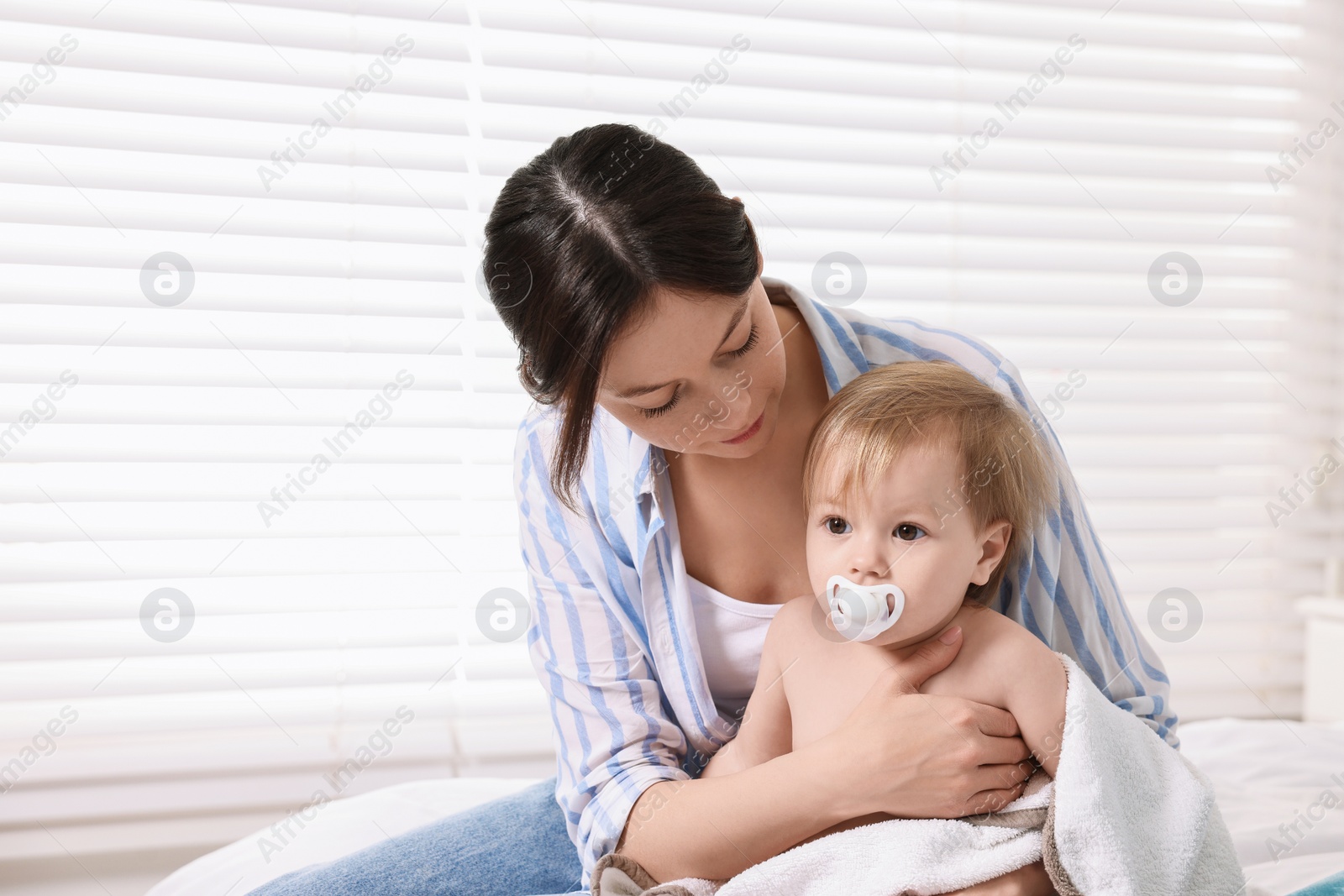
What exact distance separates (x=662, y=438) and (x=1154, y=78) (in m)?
1.84

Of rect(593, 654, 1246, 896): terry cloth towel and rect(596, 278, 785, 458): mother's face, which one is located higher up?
rect(596, 278, 785, 458): mother's face

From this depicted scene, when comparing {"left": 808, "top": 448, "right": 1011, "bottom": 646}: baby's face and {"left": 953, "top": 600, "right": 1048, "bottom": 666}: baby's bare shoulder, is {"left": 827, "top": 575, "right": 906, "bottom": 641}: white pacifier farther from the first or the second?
{"left": 953, "top": 600, "right": 1048, "bottom": 666}: baby's bare shoulder

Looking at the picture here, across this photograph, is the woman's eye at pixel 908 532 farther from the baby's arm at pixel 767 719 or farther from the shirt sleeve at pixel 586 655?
the shirt sleeve at pixel 586 655

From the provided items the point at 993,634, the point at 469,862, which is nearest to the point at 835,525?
the point at 993,634

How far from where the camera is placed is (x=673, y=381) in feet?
3.35

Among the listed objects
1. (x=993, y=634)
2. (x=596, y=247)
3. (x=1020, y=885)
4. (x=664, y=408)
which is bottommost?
(x=1020, y=885)

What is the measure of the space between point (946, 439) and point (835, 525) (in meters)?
0.14

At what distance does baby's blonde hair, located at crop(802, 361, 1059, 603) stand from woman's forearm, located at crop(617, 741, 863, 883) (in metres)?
0.28

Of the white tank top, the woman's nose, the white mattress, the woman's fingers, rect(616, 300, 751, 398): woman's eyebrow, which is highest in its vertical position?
rect(616, 300, 751, 398): woman's eyebrow

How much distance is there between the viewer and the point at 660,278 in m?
0.99

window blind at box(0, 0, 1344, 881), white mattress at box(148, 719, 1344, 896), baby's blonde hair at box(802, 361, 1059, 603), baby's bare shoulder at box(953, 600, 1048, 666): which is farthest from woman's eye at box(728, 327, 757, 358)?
window blind at box(0, 0, 1344, 881)

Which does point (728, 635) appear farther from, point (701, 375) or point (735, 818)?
point (701, 375)

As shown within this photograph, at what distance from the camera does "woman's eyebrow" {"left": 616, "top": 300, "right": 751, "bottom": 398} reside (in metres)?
1.03

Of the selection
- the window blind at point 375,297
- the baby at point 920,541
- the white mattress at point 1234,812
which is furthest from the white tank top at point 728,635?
the window blind at point 375,297
